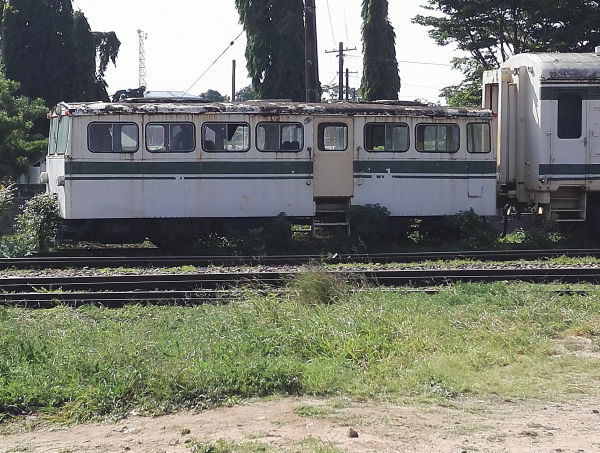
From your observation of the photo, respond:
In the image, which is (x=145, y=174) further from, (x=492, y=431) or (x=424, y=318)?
(x=492, y=431)

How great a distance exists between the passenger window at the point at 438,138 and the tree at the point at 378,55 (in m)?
24.8

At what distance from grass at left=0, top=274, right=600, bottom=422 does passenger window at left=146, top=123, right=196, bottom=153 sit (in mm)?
6895

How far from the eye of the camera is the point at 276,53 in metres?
36.7

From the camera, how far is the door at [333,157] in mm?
18547

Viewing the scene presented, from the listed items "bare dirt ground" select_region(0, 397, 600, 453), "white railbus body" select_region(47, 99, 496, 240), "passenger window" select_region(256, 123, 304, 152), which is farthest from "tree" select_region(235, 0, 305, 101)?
"bare dirt ground" select_region(0, 397, 600, 453)

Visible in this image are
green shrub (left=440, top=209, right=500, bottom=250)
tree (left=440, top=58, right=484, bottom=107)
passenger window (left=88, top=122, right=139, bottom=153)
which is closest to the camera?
passenger window (left=88, top=122, right=139, bottom=153)

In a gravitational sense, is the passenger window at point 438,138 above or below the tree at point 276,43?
below

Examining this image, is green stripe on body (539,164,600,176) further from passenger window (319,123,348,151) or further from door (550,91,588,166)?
passenger window (319,123,348,151)

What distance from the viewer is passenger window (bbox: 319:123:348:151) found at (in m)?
18.6

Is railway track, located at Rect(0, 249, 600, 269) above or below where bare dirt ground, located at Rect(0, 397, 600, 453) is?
above

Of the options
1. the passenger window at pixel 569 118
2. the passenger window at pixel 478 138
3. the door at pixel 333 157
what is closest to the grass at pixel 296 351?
Answer: the door at pixel 333 157

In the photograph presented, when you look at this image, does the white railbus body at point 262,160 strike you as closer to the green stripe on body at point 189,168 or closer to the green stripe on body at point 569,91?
the green stripe on body at point 189,168

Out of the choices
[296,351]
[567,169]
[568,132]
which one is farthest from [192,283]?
[568,132]

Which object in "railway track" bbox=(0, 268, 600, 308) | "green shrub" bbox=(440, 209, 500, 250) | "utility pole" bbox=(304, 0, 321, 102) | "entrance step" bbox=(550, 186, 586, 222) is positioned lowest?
"railway track" bbox=(0, 268, 600, 308)
